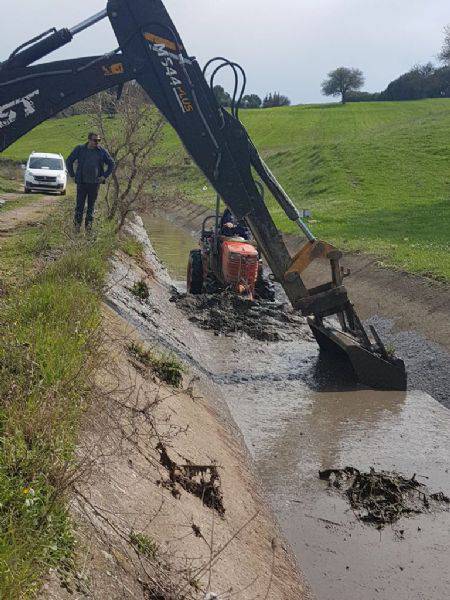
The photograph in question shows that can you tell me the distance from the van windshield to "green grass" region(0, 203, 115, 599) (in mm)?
28691

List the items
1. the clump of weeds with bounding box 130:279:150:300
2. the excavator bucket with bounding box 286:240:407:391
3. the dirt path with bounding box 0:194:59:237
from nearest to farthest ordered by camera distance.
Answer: the excavator bucket with bounding box 286:240:407:391
the clump of weeds with bounding box 130:279:150:300
the dirt path with bounding box 0:194:59:237

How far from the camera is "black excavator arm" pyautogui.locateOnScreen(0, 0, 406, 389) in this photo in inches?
436

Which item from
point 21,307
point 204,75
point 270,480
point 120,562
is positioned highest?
point 204,75

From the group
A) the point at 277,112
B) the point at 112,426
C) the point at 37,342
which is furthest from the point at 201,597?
the point at 277,112

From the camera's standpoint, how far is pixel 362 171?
44.6 metres

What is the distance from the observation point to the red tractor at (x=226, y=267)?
16.5 m

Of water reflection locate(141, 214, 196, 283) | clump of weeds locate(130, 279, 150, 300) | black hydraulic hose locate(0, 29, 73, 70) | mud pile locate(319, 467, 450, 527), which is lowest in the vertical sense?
water reflection locate(141, 214, 196, 283)

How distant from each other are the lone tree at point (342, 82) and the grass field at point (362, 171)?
1380 inches

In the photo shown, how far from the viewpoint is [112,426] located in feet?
20.7

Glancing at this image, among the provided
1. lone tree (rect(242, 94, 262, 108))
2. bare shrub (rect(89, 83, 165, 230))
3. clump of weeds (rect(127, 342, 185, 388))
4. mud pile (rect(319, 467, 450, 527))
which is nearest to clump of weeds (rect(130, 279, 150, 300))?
bare shrub (rect(89, 83, 165, 230))

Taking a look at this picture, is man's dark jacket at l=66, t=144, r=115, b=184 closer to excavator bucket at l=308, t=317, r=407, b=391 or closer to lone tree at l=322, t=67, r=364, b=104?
excavator bucket at l=308, t=317, r=407, b=391

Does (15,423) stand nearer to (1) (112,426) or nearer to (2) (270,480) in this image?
(1) (112,426)

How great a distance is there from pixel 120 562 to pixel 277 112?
288ft

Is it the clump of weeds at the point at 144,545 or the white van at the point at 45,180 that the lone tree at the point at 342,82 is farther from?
the clump of weeds at the point at 144,545
